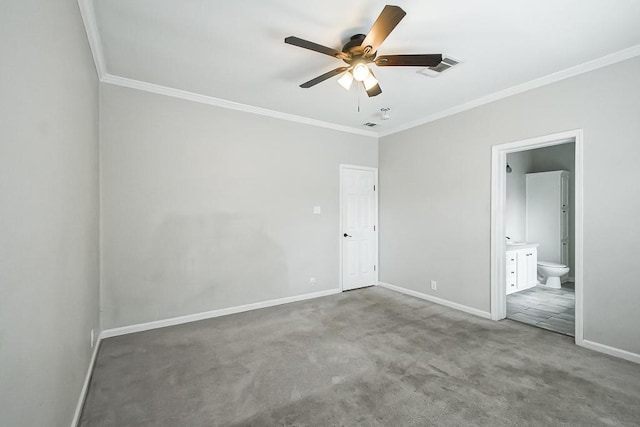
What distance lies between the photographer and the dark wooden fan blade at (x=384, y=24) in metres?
1.77

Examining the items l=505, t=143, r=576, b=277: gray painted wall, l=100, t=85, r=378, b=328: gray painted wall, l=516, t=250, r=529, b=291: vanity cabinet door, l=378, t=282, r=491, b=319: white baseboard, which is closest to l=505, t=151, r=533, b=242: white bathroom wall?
l=505, t=143, r=576, b=277: gray painted wall

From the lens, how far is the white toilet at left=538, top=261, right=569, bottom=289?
16.6ft

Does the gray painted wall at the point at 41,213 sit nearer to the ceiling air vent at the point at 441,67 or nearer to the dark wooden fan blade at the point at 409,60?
the dark wooden fan blade at the point at 409,60

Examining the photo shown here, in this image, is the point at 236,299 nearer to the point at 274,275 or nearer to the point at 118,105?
the point at 274,275

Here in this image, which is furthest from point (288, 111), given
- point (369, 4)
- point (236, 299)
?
point (236, 299)

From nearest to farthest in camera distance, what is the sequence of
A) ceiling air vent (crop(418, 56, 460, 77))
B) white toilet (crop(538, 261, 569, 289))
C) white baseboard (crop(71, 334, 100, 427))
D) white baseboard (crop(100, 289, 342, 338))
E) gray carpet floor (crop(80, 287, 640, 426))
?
white baseboard (crop(71, 334, 100, 427)), gray carpet floor (crop(80, 287, 640, 426)), ceiling air vent (crop(418, 56, 460, 77)), white baseboard (crop(100, 289, 342, 338)), white toilet (crop(538, 261, 569, 289))

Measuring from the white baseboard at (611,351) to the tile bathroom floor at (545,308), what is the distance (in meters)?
0.31

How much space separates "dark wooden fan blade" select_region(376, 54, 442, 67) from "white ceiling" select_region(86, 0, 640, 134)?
30 cm

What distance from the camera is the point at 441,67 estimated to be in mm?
2986

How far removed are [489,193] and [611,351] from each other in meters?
1.95

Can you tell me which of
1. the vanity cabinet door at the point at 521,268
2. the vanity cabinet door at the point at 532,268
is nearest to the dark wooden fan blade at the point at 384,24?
the vanity cabinet door at the point at 521,268

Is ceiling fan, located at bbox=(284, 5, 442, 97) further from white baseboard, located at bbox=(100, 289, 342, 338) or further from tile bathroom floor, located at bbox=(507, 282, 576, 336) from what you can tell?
tile bathroom floor, located at bbox=(507, 282, 576, 336)

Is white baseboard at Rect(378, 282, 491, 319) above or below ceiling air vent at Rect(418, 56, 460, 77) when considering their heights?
below

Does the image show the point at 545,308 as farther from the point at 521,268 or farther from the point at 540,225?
the point at 540,225
